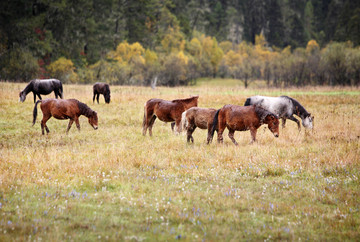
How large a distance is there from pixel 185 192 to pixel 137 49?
64053 millimetres

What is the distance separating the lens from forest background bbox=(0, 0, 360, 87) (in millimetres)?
50625

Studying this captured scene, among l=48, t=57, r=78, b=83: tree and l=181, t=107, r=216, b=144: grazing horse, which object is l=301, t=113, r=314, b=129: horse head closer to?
l=181, t=107, r=216, b=144: grazing horse

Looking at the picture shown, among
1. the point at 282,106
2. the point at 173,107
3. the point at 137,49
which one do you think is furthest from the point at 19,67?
the point at 282,106

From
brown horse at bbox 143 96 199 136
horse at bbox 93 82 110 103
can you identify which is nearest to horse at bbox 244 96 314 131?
brown horse at bbox 143 96 199 136

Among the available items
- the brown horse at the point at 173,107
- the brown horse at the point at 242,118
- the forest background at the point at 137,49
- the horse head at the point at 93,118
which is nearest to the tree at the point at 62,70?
the forest background at the point at 137,49

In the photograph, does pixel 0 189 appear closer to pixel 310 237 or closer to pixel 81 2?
pixel 310 237

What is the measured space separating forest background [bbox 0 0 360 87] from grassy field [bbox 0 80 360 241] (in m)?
30.3

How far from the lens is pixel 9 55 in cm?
4731

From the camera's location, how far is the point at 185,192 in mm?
6219

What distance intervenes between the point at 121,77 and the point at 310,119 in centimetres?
4751

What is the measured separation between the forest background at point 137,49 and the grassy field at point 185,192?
30.3m

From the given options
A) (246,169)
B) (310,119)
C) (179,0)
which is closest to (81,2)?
(179,0)

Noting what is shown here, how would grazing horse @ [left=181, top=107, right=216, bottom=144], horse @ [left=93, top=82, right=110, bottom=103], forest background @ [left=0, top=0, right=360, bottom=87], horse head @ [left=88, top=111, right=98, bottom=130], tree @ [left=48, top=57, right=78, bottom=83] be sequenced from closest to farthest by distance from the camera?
grazing horse @ [left=181, top=107, right=216, bottom=144]
horse head @ [left=88, top=111, right=98, bottom=130]
horse @ [left=93, top=82, right=110, bottom=103]
forest background @ [left=0, top=0, right=360, bottom=87]
tree @ [left=48, top=57, right=78, bottom=83]

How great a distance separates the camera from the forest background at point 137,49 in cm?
5062
